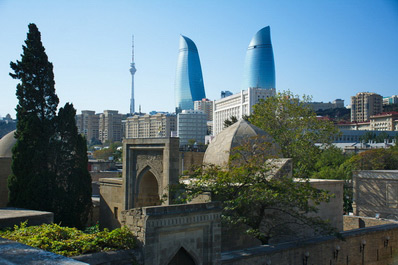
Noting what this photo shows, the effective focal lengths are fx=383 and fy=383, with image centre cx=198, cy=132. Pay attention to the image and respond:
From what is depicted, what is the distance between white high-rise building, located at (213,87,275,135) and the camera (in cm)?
11731

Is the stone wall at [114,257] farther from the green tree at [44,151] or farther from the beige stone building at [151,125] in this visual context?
the beige stone building at [151,125]

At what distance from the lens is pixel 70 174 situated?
51.2 feet

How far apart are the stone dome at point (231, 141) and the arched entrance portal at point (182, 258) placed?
21.4 feet

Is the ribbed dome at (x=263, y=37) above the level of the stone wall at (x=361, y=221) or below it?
above

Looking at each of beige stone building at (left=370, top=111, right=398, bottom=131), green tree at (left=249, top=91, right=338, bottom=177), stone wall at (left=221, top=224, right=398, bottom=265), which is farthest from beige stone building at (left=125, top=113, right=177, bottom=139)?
stone wall at (left=221, top=224, right=398, bottom=265)

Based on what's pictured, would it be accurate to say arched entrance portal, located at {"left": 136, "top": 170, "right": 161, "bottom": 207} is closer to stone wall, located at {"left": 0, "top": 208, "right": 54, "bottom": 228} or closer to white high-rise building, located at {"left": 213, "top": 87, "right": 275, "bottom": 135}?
stone wall, located at {"left": 0, "top": 208, "right": 54, "bottom": 228}

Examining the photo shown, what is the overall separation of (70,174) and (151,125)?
5126 inches

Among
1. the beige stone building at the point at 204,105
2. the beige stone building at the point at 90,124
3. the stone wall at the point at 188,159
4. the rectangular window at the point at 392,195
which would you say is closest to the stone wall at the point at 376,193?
the rectangular window at the point at 392,195

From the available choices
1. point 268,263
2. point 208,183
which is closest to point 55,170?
point 208,183

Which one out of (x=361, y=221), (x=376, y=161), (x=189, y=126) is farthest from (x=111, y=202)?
(x=189, y=126)

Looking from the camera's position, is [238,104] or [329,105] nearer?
[238,104]

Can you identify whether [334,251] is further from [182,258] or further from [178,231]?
[178,231]

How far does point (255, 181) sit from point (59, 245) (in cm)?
658

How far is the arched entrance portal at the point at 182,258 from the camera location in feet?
29.7
